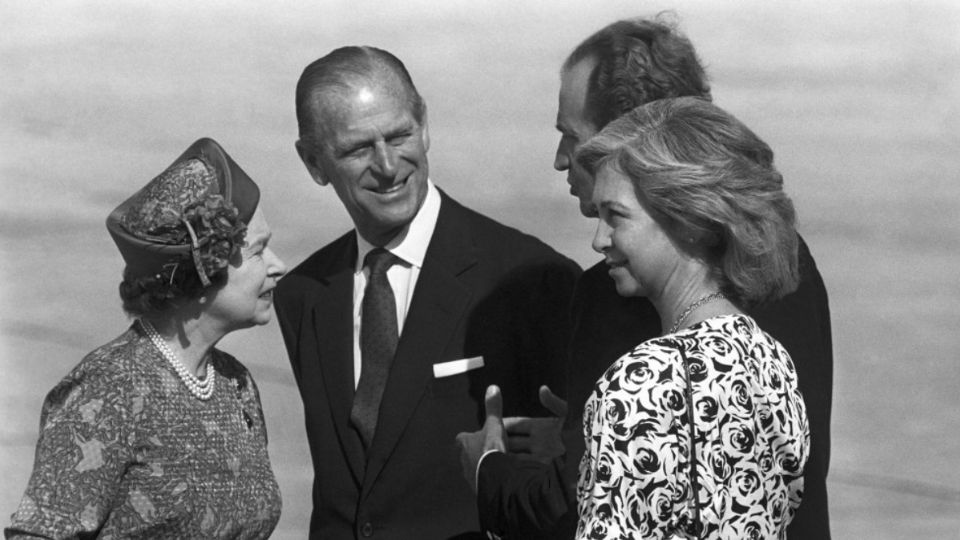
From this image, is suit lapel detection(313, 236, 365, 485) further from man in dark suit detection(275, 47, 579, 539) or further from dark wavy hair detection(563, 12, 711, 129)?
dark wavy hair detection(563, 12, 711, 129)

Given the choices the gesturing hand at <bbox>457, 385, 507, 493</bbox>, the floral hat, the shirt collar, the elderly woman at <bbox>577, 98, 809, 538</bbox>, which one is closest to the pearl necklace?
the floral hat

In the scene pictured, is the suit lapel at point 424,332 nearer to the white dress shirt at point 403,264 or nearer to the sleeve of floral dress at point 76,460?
the white dress shirt at point 403,264

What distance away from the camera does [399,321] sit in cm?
382

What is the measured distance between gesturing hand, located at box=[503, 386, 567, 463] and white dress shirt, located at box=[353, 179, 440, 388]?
0.63m

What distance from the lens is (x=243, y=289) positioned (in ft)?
10.9

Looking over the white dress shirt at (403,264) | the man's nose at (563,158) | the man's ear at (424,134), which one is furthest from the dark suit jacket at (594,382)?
the man's ear at (424,134)

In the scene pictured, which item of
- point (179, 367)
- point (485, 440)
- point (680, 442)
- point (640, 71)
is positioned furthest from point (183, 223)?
point (680, 442)

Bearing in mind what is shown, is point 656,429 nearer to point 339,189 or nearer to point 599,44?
point 599,44

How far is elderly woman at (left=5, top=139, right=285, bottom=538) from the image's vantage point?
306 cm

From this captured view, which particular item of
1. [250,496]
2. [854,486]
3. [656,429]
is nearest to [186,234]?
[250,496]

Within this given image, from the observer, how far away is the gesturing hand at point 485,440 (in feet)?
10.3

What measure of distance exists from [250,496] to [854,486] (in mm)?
4001

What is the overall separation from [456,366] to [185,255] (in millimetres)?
785

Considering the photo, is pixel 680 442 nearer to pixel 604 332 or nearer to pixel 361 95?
pixel 604 332
